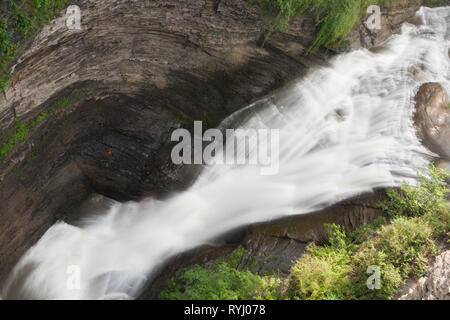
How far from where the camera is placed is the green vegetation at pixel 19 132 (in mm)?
5730

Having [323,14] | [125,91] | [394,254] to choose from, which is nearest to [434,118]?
[323,14]

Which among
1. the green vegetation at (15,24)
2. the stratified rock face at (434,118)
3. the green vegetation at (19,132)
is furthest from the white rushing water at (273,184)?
the green vegetation at (15,24)

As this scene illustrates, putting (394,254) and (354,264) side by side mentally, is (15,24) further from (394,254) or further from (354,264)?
(394,254)

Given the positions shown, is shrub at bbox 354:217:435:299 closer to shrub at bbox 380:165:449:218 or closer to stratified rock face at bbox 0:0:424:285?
shrub at bbox 380:165:449:218

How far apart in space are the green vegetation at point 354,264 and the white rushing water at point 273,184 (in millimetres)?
641

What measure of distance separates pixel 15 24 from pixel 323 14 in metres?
6.44

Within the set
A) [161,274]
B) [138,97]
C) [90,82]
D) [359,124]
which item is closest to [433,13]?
[359,124]

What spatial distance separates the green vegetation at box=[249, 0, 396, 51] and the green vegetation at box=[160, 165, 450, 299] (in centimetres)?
414

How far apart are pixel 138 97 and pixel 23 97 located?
2.51 metres

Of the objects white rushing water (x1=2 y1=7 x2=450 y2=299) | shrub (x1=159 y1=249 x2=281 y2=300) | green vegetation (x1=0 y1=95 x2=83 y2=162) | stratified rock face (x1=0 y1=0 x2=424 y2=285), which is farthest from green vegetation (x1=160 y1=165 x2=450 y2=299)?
green vegetation (x1=0 y1=95 x2=83 y2=162)

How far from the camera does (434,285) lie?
474cm

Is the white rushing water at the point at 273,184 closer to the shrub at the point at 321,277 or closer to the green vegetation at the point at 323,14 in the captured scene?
the green vegetation at the point at 323,14

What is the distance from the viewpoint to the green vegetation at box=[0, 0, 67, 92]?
5047 millimetres
